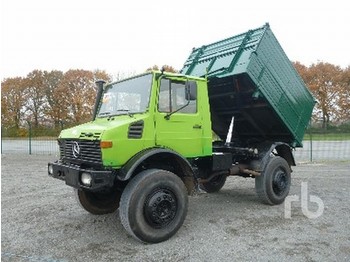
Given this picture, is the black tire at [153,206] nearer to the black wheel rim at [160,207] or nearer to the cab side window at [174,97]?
the black wheel rim at [160,207]

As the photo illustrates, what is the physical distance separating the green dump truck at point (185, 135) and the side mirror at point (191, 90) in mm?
19

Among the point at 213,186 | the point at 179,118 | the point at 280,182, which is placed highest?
the point at 179,118

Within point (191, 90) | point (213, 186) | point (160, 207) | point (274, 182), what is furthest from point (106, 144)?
point (213, 186)

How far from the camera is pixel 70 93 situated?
4016cm

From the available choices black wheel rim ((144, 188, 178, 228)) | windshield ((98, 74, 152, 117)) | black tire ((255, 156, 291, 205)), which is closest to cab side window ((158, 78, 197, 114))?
windshield ((98, 74, 152, 117))

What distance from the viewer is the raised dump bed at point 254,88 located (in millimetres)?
6508

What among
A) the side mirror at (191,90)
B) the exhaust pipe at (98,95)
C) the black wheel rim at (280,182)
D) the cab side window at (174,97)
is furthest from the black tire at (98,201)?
the black wheel rim at (280,182)

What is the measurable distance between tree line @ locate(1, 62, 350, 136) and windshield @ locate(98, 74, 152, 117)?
31.3 meters

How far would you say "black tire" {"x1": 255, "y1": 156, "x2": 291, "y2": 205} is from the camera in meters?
6.86

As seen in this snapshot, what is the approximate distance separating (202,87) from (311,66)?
4443 centimetres

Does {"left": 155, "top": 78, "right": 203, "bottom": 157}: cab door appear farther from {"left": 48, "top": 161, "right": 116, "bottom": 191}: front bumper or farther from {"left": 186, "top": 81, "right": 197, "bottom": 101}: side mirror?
{"left": 48, "top": 161, "right": 116, "bottom": 191}: front bumper

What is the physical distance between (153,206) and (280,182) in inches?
134

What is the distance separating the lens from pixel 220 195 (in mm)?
8062

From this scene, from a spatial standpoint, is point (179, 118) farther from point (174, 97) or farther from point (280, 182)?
point (280, 182)
